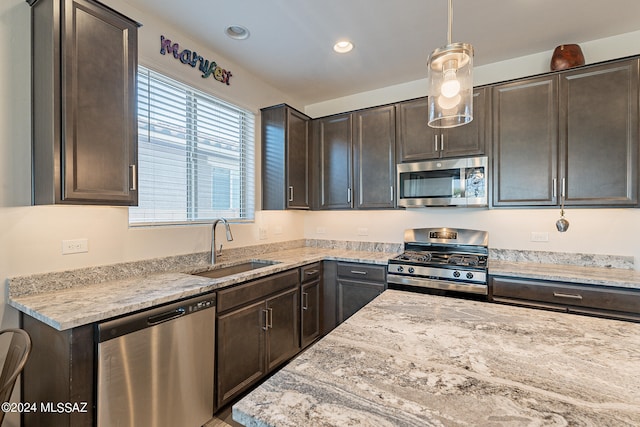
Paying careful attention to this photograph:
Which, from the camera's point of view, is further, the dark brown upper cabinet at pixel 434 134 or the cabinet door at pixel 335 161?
the cabinet door at pixel 335 161

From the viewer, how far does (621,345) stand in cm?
100

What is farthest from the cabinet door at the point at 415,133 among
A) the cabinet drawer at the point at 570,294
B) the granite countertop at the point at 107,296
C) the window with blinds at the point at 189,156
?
the granite countertop at the point at 107,296

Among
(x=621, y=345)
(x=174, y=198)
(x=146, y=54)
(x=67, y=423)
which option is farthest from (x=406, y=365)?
(x=146, y=54)

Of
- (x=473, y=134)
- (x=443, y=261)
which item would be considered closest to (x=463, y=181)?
(x=473, y=134)

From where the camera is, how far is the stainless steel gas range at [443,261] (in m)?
2.46

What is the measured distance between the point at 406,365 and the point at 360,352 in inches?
5.8

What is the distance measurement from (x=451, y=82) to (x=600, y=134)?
6.19 ft

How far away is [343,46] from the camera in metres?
2.60

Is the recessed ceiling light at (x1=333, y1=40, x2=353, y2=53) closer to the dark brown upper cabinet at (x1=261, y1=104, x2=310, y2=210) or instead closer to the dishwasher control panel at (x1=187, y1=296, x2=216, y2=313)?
the dark brown upper cabinet at (x1=261, y1=104, x2=310, y2=210)

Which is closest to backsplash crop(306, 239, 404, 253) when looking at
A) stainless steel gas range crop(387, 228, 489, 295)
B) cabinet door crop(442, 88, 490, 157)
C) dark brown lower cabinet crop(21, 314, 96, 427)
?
stainless steel gas range crop(387, 228, 489, 295)

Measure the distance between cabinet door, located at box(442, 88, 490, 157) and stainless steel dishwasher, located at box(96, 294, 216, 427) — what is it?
2.44m

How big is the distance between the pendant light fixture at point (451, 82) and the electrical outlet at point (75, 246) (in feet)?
7.02

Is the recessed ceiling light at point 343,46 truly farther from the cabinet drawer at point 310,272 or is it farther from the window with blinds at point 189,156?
the cabinet drawer at point 310,272

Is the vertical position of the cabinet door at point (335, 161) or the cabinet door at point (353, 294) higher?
the cabinet door at point (335, 161)
